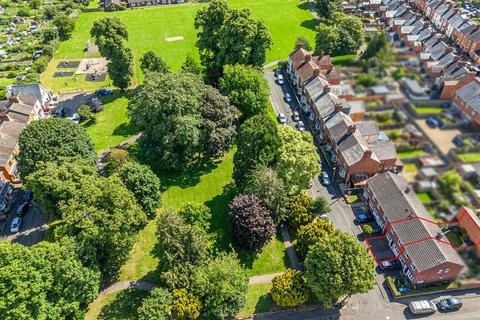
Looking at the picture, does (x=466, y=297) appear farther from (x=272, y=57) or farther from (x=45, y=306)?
(x=272, y=57)

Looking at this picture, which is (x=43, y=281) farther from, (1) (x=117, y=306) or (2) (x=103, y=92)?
(2) (x=103, y=92)

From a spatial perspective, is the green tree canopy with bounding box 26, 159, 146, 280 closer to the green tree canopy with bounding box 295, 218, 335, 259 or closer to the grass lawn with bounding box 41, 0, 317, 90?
the green tree canopy with bounding box 295, 218, 335, 259

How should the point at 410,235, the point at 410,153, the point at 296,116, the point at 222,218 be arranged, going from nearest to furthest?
the point at 410,153 → the point at 410,235 → the point at 222,218 → the point at 296,116

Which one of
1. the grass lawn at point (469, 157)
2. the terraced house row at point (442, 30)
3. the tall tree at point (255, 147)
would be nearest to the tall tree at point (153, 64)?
the tall tree at point (255, 147)

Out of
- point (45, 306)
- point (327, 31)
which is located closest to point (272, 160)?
point (45, 306)

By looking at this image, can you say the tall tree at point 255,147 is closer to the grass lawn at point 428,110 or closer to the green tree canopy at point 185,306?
the green tree canopy at point 185,306

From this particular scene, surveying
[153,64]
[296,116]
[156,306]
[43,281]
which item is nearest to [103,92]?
[153,64]

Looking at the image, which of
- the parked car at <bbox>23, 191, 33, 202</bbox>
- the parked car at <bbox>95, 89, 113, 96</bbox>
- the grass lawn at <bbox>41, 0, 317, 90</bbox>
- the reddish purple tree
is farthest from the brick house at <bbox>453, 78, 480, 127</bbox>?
the grass lawn at <bbox>41, 0, 317, 90</bbox>
